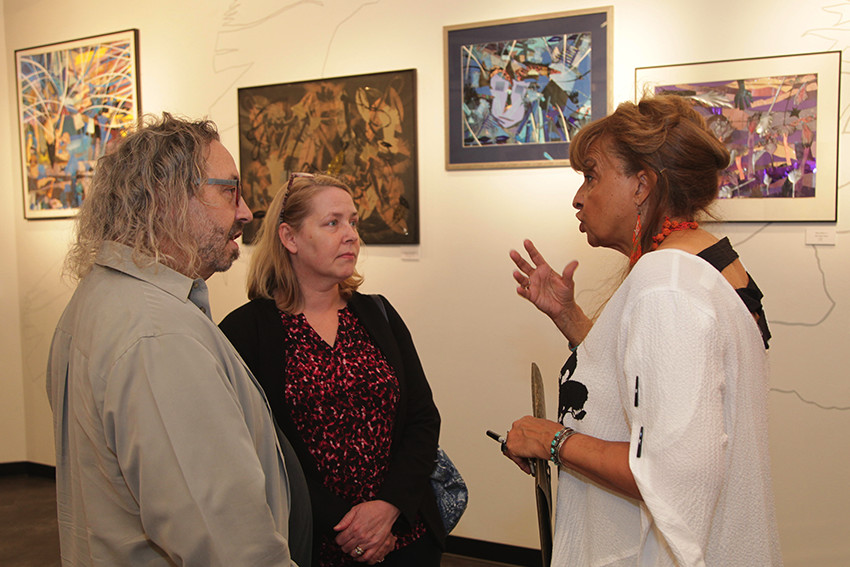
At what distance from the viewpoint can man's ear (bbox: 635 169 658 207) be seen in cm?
135

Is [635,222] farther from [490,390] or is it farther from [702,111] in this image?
[490,390]

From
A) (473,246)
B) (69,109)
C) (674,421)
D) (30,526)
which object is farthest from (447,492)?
(69,109)

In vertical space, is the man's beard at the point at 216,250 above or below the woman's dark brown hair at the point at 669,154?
below

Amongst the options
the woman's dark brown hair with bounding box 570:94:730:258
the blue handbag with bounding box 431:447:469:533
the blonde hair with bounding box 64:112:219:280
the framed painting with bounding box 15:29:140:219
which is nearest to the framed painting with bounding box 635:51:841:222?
the woman's dark brown hair with bounding box 570:94:730:258

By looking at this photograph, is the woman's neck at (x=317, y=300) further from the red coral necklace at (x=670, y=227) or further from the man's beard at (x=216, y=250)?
the red coral necklace at (x=670, y=227)

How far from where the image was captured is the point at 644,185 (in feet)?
4.49

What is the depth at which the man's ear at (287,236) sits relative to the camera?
2027mm

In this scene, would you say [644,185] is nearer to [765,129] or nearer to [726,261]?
[726,261]

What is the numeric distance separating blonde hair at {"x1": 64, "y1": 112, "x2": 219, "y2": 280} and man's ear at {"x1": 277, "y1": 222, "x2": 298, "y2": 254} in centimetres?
73

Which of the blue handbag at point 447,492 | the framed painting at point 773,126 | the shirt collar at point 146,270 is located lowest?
the blue handbag at point 447,492

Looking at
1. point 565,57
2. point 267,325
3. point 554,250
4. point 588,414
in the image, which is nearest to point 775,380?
point 554,250

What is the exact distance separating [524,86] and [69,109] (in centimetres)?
319

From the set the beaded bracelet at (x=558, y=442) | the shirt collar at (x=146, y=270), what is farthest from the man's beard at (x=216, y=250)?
the beaded bracelet at (x=558, y=442)

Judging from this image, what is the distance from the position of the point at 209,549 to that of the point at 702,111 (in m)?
2.69
